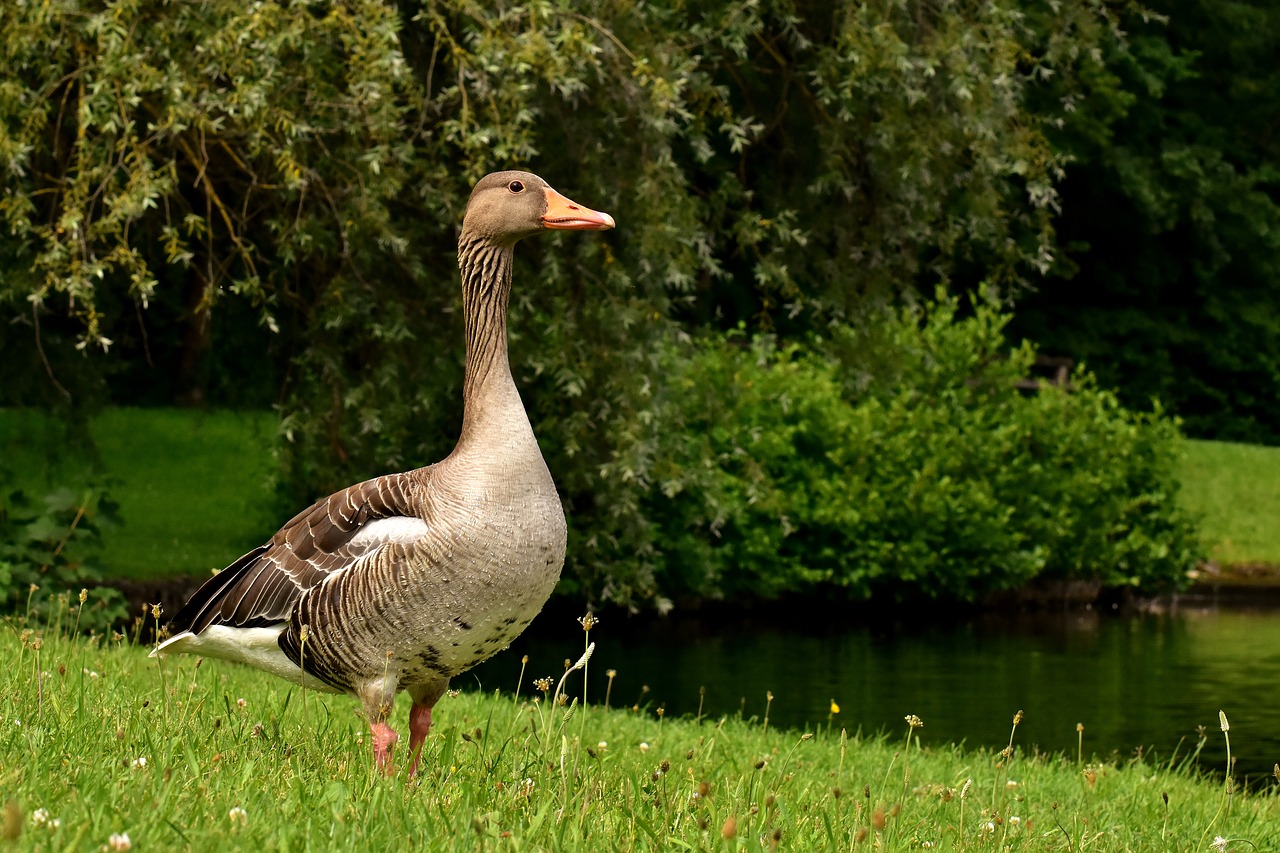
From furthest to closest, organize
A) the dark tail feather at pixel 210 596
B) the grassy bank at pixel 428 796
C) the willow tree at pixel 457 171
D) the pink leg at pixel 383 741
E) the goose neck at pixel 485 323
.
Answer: the willow tree at pixel 457 171, the dark tail feather at pixel 210 596, the goose neck at pixel 485 323, the pink leg at pixel 383 741, the grassy bank at pixel 428 796

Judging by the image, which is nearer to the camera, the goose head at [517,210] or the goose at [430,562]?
the goose at [430,562]

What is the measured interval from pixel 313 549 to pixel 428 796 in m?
1.77

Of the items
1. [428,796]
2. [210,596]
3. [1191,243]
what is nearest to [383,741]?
[428,796]

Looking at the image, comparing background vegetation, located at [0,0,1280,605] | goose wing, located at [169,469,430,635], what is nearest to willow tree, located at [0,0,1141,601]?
background vegetation, located at [0,0,1280,605]

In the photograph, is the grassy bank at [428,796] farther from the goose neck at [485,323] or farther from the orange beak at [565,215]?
the orange beak at [565,215]

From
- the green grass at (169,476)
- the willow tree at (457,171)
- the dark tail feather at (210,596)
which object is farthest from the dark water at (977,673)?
the dark tail feather at (210,596)

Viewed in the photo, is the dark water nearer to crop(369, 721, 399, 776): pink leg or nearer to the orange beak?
the orange beak

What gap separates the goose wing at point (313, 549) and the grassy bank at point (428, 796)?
0.36 metres

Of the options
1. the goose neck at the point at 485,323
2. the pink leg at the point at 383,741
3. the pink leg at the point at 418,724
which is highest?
the goose neck at the point at 485,323

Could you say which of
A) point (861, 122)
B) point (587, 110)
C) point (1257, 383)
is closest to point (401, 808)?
point (587, 110)

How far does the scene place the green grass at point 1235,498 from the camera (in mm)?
28031

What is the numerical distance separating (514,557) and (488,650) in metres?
0.47

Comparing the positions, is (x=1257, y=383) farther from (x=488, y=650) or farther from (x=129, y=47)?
(x=488, y=650)

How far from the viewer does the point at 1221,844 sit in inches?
210
